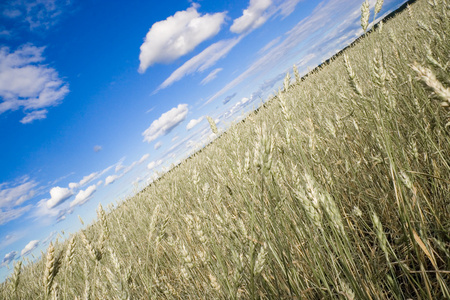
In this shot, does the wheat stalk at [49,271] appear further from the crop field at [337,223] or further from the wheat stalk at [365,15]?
the wheat stalk at [365,15]

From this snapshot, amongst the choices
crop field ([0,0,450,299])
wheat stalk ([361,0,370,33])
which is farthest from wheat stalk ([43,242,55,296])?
wheat stalk ([361,0,370,33])

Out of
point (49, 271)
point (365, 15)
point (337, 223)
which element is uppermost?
point (365, 15)

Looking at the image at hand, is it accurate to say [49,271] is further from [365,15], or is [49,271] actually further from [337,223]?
[365,15]

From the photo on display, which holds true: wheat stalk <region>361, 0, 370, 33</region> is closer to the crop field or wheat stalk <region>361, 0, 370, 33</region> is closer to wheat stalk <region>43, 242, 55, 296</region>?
the crop field

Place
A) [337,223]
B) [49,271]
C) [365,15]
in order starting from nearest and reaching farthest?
1. [337,223]
2. [49,271]
3. [365,15]

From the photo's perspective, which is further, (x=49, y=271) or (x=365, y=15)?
(x=365, y=15)

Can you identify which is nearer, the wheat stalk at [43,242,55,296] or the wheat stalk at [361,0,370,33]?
the wheat stalk at [43,242,55,296]

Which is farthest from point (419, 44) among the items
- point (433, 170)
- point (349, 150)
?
point (433, 170)

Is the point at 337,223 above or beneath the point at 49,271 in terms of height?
beneath

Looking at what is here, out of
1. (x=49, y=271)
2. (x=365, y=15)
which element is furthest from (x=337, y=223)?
(x=365, y=15)

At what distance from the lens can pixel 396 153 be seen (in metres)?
1.67

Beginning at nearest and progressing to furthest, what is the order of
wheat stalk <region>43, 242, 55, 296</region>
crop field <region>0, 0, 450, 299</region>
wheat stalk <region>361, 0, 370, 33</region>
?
crop field <region>0, 0, 450, 299</region> < wheat stalk <region>43, 242, 55, 296</region> < wheat stalk <region>361, 0, 370, 33</region>

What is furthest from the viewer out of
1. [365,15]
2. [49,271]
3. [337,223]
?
[365,15]

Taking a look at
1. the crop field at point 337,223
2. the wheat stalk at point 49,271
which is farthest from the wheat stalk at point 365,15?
the wheat stalk at point 49,271
